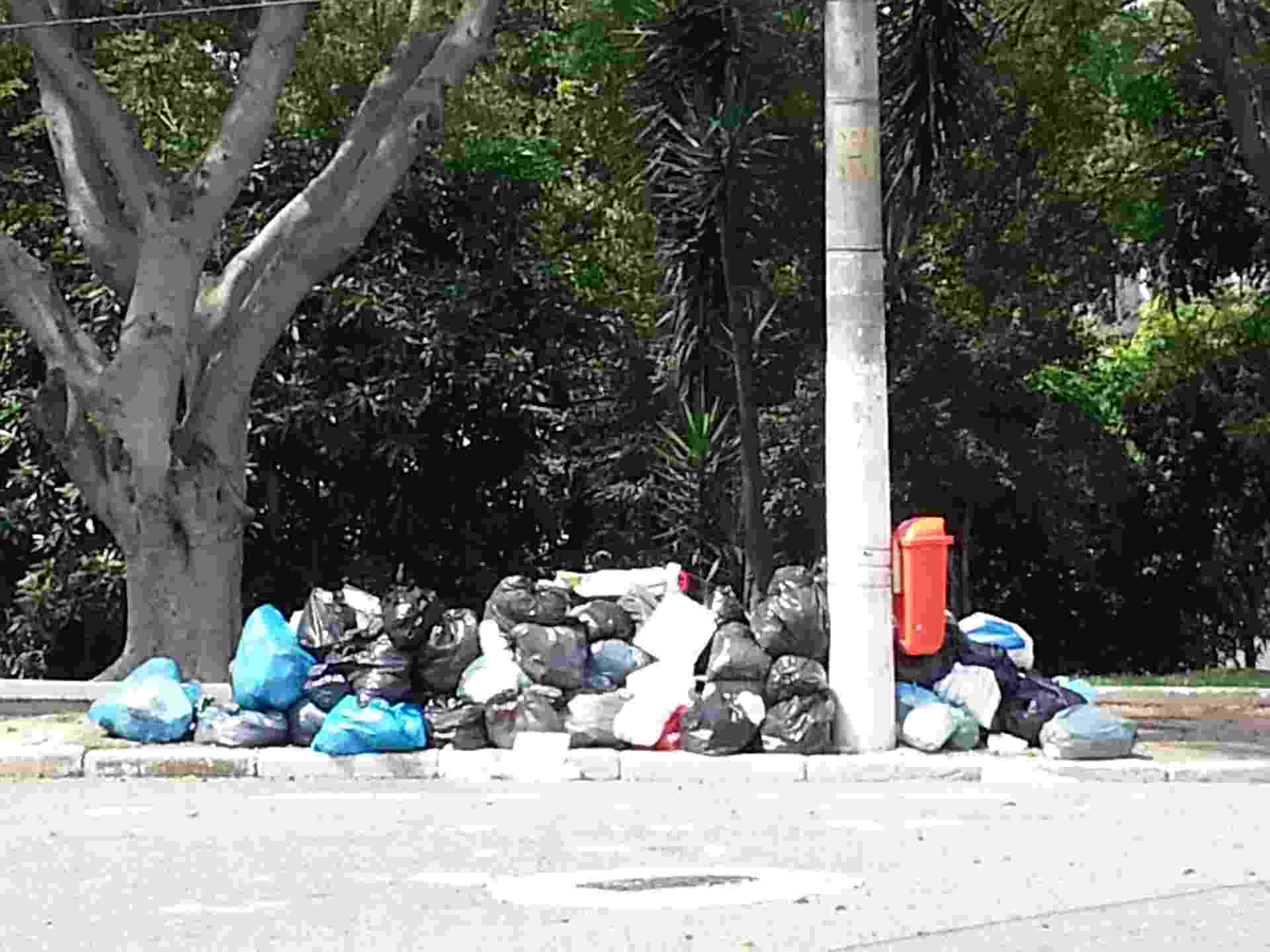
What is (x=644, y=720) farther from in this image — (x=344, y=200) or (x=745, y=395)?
(x=745, y=395)

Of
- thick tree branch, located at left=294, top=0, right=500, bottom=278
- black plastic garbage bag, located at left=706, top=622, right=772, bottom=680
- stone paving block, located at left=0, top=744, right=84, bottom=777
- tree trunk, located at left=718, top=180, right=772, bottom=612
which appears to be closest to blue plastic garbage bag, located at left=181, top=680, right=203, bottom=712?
stone paving block, located at left=0, top=744, right=84, bottom=777

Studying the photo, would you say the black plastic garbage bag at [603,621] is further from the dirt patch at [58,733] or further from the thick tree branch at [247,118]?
the thick tree branch at [247,118]

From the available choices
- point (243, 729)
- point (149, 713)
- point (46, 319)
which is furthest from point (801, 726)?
point (46, 319)

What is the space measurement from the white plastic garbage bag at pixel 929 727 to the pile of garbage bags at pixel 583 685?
11 millimetres

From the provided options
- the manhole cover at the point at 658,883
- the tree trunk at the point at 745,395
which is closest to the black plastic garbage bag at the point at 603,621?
the manhole cover at the point at 658,883

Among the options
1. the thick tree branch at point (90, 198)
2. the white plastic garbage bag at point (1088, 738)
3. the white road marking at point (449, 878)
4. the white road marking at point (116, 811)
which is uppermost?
the thick tree branch at point (90, 198)

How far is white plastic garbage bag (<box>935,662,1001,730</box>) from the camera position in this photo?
13867mm

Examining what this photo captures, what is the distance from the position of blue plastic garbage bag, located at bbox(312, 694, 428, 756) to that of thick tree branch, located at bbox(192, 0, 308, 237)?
19.5 ft

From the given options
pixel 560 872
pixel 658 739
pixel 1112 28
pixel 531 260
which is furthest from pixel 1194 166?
pixel 560 872

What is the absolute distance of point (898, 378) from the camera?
89.2 feet

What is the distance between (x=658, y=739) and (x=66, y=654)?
15582 millimetres

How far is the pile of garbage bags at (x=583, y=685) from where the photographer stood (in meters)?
13.5

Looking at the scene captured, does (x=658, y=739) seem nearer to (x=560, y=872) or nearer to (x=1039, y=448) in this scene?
(x=560, y=872)

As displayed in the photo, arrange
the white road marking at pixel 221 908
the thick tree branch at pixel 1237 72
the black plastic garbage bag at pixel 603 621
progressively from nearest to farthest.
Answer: the white road marking at pixel 221 908 < the black plastic garbage bag at pixel 603 621 < the thick tree branch at pixel 1237 72
